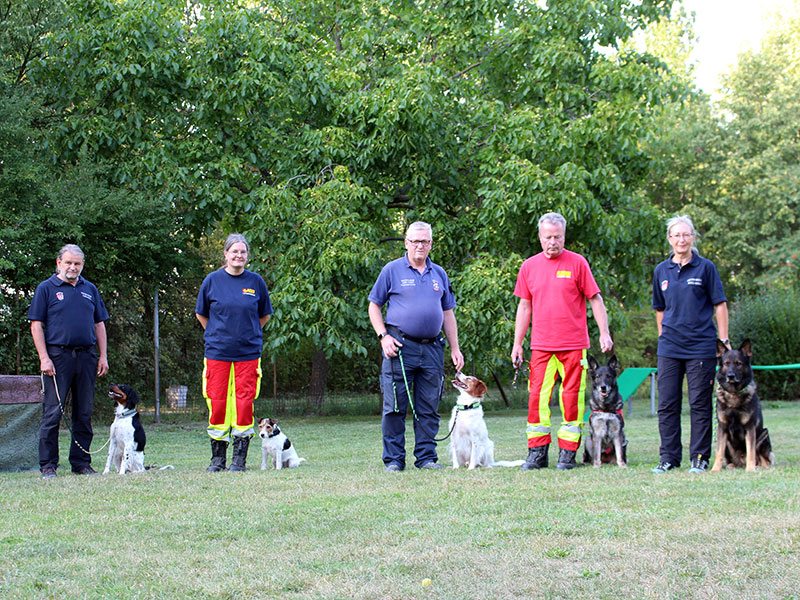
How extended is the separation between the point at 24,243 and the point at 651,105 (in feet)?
36.1

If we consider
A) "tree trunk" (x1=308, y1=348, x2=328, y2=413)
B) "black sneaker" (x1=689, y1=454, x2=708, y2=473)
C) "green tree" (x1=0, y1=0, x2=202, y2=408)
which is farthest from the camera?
"tree trunk" (x1=308, y1=348, x2=328, y2=413)

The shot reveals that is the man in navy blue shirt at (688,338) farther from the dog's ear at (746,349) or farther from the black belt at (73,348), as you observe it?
the black belt at (73,348)

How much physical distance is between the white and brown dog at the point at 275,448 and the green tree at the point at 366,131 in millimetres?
6409

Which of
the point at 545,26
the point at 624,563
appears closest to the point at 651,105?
the point at 545,26

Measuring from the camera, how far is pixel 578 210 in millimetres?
14906

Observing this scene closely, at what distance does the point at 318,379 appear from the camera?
787 inches

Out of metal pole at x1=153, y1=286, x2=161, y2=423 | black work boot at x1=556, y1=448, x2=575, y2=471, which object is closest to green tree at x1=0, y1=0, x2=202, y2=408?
metal pole at x1=153, y1=286, x2=161, y2=423

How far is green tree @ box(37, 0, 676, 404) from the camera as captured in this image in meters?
14.7

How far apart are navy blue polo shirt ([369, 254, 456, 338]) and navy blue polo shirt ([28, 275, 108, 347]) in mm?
2436

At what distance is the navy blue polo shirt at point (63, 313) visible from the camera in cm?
712

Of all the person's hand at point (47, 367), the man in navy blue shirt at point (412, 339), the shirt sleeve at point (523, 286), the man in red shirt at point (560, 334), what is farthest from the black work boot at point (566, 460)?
the person's hand at point (47, 367)

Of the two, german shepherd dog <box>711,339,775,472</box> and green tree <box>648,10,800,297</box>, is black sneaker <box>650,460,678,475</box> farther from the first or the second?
green tree <box>648,10,800,297</box>

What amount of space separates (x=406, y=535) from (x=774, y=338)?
21558mm

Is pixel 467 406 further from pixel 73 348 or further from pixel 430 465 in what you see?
pixel 73 348
